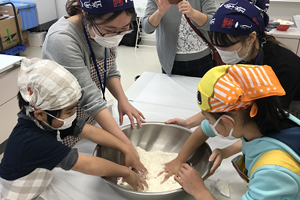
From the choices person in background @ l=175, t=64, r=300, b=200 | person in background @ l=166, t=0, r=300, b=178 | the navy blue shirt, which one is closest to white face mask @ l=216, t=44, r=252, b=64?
person in background @ l=166, t=0, r=300, b=178

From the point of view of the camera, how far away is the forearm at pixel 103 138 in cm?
108

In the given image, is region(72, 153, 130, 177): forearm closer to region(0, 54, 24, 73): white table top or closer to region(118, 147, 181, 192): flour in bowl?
region(118, 147, 181, 192): flour in bowl

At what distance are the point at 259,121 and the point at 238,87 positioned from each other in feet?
0.52

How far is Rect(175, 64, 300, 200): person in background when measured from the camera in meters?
0.68

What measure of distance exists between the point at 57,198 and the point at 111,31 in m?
0.70

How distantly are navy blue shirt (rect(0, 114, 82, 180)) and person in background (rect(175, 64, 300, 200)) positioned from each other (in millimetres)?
520

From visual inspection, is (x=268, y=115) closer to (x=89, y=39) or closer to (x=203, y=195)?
(x=203, y=195)

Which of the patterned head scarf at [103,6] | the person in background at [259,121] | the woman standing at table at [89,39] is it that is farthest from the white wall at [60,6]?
the person in background at [259,121]

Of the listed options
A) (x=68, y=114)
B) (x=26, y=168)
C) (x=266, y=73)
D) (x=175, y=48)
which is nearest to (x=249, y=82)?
(x=266, y=73)

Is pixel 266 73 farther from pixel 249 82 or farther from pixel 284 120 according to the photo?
pixel 284 120

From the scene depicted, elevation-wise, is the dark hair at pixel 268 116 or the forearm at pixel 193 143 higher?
the dark hair at pixel 268 116

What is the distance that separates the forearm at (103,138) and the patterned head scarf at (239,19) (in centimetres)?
66

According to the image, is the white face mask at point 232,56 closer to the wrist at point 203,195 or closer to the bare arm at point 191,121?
the bare arm at point 191,121

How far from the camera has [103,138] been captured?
3.53 ft
